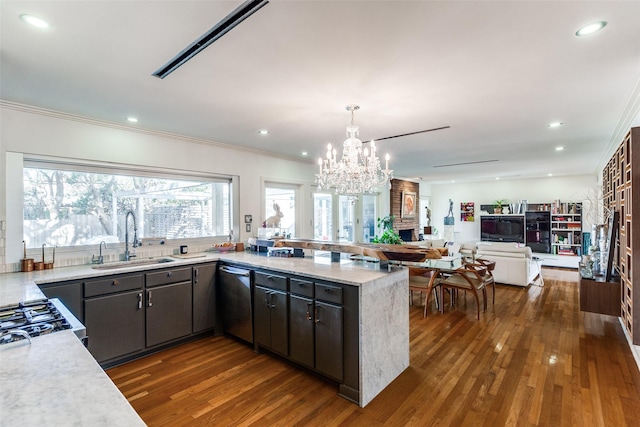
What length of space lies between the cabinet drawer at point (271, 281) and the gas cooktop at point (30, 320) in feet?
5.28

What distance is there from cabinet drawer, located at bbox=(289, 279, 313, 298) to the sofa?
15.0ft

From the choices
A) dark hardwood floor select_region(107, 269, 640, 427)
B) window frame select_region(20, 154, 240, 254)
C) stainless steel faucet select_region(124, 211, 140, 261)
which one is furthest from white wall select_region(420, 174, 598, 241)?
stainless steel faucet select_region(124, 211, 140, 261)

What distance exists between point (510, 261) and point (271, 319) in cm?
497

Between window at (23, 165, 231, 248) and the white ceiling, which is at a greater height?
the white ceiling

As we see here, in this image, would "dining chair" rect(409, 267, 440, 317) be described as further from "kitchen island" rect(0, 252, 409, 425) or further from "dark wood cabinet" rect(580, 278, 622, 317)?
"dark wood cabinet" rect(580, 278, 622, 317)

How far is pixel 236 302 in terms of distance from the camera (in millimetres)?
3416

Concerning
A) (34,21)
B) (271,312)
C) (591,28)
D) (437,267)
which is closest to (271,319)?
(271,312)

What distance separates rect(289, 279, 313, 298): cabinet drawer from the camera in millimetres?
2631

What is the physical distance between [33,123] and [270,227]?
283 centimetres

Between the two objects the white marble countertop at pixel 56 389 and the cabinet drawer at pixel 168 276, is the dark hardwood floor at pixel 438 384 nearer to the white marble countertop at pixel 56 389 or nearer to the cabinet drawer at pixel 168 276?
the cabinet drawer at pixel 168 276

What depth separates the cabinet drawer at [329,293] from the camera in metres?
2.42

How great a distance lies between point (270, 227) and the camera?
462 cm

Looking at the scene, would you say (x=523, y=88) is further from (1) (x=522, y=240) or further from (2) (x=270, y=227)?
(1) (x=522, y=240)

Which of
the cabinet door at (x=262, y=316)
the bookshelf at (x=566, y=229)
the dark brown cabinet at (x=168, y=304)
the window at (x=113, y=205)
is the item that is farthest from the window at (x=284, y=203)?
the bookshelf at (x=566, y=229)
